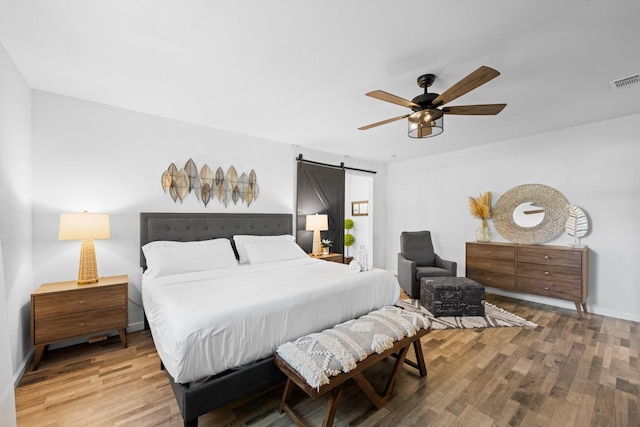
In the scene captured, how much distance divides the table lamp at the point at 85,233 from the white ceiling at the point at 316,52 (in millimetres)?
1266

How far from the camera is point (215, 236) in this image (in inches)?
141

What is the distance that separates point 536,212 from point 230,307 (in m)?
4.51

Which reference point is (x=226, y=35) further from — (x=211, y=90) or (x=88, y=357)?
(x=88, y=357)

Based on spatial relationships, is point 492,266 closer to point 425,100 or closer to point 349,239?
point 425,100

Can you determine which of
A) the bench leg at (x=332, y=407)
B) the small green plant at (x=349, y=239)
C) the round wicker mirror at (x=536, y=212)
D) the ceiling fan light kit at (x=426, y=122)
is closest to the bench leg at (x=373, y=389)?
the bench leg at (x=332, y=407)

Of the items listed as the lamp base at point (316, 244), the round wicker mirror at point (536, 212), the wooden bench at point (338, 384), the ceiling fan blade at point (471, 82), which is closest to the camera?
the wooden bench at point (338, 384)

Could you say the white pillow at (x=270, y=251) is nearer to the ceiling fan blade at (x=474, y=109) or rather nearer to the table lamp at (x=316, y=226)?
the table lamp at (x=316, y=226)

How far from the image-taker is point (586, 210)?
3.62 meters

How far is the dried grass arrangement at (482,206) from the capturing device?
4359mm

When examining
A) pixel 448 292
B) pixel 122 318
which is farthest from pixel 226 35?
pixel 448 292

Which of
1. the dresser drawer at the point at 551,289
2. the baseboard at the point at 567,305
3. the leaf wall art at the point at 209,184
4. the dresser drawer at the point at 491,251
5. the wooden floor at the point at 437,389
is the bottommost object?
the wooden floor at the point at 437,389

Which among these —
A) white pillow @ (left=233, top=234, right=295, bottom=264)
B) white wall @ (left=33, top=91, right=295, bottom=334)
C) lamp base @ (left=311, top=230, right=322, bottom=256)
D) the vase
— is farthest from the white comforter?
the vase

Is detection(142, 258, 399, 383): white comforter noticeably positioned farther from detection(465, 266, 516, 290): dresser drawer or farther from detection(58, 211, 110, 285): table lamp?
detection(465, 266, 516, 290): dresser drawer

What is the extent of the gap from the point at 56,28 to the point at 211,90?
3.58ft
